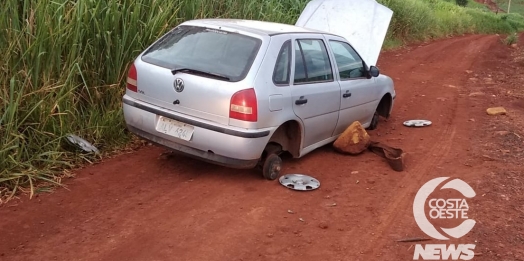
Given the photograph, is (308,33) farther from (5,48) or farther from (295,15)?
(295,15)

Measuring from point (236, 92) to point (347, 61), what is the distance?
2220 mm

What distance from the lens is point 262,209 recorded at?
15.7 ft

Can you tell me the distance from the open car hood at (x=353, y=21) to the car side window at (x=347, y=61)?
10.3 ft

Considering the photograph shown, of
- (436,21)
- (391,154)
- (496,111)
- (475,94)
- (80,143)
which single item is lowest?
(436,21)

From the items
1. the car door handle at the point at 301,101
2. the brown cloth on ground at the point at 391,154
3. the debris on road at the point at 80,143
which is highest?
the car door handle at the point at 301,101

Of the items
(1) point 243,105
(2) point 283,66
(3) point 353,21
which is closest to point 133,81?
(1) point 243,105

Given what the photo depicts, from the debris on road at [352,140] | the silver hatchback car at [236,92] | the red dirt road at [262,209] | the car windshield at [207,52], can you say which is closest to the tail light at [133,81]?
the silver hatchback car at [236,92]

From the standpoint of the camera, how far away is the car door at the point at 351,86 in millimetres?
6328

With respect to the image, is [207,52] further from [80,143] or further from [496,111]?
[496,111]

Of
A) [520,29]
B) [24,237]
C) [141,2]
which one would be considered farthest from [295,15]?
[520,29]

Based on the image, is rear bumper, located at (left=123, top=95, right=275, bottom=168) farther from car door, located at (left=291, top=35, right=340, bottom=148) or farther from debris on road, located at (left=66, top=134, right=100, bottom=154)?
debris on road, located at (left=66, top=134, right=100, bottom=154)

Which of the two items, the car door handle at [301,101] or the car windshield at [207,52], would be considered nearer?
the car windshield at [207,52]

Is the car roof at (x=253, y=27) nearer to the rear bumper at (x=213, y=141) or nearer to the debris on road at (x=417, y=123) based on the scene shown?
the rear bumper at (x=213, y=141)

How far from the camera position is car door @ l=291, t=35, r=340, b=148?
552 centimetres
